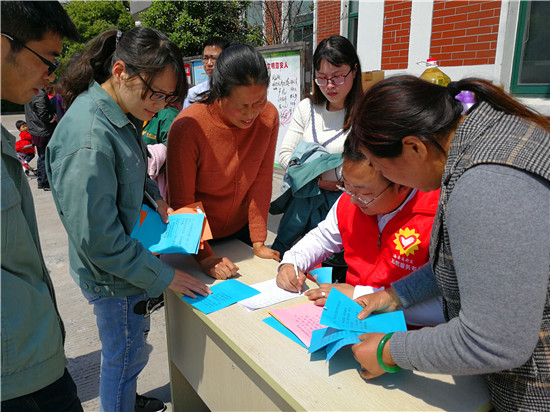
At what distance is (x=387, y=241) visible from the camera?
146 centimetres

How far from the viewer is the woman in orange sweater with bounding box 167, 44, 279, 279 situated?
5.34 feet

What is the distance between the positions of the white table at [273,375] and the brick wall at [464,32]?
3491 millimetres

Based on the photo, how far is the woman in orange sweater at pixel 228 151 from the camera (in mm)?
1629

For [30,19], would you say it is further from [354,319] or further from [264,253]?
[264,253]

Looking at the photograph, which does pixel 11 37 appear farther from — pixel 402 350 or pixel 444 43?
pixel 444 43

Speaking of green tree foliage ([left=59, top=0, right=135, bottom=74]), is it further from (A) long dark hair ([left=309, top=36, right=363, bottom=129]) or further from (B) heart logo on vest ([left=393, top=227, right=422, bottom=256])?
(B) heart logo on vest ([left=393, top=227, right=422, bottom=256])

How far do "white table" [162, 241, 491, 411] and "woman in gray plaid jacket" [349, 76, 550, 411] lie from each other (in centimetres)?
7

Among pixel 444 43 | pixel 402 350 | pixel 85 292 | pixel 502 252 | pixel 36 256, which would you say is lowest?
pixel 85 292

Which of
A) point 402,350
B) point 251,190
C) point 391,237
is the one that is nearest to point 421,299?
point 391,237

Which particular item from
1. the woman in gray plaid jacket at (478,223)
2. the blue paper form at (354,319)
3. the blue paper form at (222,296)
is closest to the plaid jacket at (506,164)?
the woman in gray plaid jacket at (478,223)

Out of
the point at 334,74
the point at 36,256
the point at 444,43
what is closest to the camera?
the point at 36,256

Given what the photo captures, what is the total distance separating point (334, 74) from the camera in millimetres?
2217

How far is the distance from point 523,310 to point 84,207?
42.5 inches

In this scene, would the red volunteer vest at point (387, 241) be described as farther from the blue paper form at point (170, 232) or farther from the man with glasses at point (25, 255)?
the man with glasses at point (25, 255)
